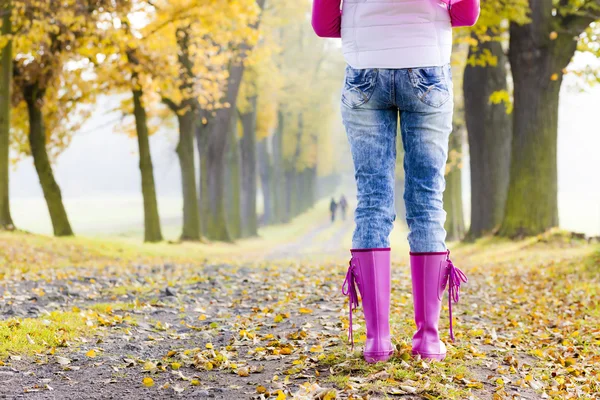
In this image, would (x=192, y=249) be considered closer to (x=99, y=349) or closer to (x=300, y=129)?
(x=99, y=349)

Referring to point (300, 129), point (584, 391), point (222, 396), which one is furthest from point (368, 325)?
point (300, 129)

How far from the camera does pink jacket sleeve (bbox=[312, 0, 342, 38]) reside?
4.08 meters

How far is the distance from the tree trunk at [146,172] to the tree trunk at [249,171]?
414 inches

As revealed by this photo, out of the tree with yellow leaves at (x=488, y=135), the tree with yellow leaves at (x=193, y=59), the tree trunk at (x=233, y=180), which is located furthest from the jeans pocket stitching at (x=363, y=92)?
the tree trunk at (x=233, y=180)

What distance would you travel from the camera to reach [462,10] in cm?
397

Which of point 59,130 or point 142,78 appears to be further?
point 59,130

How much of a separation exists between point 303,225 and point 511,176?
2546 cm

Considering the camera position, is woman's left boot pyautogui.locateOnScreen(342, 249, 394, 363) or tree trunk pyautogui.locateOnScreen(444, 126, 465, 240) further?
tree trunk pyautogui.locateOnScreen(444, 126, 465, 240)

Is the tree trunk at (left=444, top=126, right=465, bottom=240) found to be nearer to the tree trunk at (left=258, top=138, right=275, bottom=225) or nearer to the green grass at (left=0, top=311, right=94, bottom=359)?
the tree trunk at (left=258, top=138, right=275, bottom=225)

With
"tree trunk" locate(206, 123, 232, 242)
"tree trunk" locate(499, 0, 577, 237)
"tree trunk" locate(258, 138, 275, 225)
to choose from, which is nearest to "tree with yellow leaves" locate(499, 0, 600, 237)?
"tree trunk" locate(499, 0, 577, 237)

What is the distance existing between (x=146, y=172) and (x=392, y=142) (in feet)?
53.2

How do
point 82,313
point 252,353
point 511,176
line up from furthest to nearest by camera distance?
point 511,176, point 82,313, point 252,353

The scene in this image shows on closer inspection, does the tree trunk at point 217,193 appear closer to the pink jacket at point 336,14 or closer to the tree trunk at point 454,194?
the tree trunk at point 454,194

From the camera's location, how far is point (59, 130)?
20750mm
